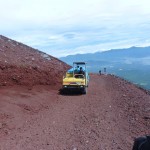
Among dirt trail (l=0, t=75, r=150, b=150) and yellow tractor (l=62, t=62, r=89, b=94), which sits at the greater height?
yellow tractor (l=62, t=62, r=89, b=94)

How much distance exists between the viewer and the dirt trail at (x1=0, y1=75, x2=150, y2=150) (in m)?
14.8

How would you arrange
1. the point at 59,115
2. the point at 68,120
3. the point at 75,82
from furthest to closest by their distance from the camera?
the point at 75,82
the point at 59,115
the point at 68,120

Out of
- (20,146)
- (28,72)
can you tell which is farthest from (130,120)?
(28,72)

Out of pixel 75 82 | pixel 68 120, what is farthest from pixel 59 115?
pixel 75 82

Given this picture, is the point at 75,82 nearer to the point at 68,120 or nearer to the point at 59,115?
the point at 59,115

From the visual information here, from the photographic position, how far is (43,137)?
50.8 feet

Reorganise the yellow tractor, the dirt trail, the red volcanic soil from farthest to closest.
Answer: the yellow tractor, the red volcanic soil, the dirt trail

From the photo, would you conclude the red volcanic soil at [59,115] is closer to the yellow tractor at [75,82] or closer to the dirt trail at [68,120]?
the dirt trail at [68,120]

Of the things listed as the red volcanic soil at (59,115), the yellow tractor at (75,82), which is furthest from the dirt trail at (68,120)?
the yellow tractor at (75,82)

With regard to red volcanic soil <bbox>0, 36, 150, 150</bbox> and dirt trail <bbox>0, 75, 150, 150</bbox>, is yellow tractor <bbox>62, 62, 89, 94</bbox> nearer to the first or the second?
red volcanic soil <bbox>0, 36, 150, 150</bbox>

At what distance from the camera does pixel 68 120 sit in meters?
18.8

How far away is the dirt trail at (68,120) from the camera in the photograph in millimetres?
14750

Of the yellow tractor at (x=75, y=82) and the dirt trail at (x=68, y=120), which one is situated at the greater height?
the yellow tractor at (x=75, y=82)

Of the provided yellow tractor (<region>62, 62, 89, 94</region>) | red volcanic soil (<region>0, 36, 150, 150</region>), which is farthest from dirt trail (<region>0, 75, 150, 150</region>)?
yellow tractor (<region>62, 62, 89, 94</region>)
